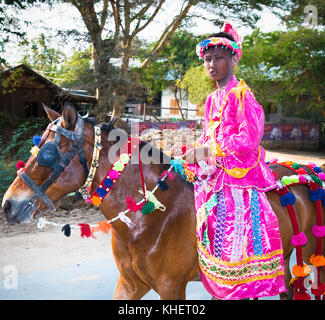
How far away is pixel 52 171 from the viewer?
2.08 m

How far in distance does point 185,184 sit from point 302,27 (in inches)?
543

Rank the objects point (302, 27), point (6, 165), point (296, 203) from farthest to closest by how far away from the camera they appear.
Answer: point (302, 27), point (6, 165), point (296, 203)

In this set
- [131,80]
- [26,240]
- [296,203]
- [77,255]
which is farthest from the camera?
[131,80]

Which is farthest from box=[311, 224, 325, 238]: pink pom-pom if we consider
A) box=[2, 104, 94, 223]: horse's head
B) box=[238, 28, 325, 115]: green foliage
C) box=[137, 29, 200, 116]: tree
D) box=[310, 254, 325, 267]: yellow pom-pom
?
box=[137, 29, 200, 116]: tree

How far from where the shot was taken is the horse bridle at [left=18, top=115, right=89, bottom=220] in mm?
2033

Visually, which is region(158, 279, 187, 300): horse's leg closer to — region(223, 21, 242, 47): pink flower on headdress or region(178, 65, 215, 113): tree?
region(223, 21, 242, 47): pink flower on headdress

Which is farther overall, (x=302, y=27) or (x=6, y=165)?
(x=302, y=27)

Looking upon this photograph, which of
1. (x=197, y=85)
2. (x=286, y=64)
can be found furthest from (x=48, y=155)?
(x=197, y=85)

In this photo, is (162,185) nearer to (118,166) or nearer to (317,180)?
(118,166)

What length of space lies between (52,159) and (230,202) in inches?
46.5

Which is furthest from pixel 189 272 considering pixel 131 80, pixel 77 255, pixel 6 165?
pixel 131 80

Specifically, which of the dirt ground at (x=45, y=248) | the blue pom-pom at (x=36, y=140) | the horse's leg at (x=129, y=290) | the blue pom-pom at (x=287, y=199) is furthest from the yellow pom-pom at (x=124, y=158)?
the dirt ground at (x=45, y=248)

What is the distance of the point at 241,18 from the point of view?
10125 mm

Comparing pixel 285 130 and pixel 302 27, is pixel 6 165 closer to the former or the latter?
pixel 302 27
